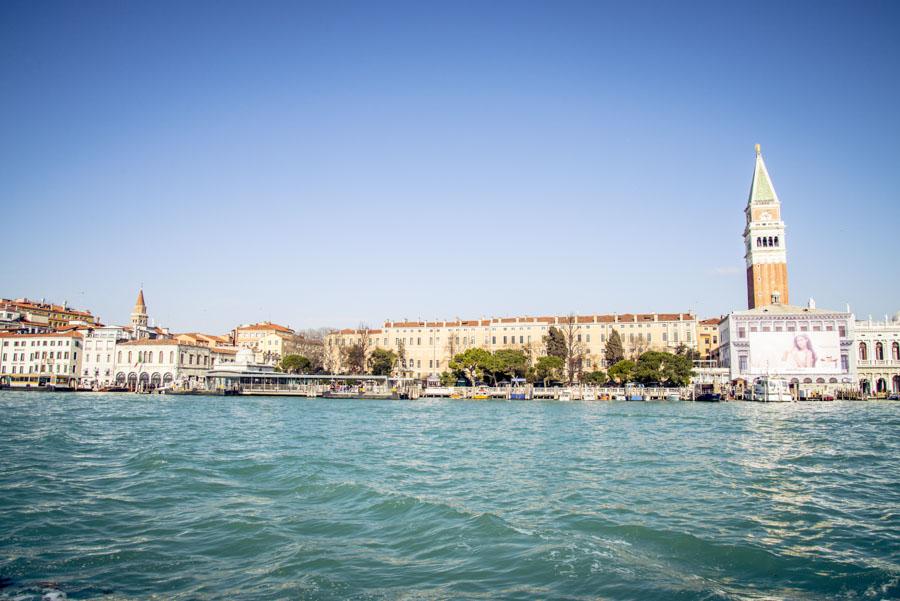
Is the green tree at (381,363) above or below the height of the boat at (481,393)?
above

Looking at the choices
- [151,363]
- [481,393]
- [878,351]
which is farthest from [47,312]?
[878,351]

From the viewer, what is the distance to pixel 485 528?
902cm

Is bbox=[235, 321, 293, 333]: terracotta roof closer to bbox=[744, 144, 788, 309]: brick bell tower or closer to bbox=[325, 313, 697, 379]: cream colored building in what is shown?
bbox=[325, 313, 697, 379]: cream colored building

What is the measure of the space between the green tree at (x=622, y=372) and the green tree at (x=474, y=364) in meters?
11.6

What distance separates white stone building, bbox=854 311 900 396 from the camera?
64875 mm

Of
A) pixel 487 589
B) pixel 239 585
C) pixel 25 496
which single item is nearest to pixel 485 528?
pixel 487 589

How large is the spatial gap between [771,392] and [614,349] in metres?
17.7

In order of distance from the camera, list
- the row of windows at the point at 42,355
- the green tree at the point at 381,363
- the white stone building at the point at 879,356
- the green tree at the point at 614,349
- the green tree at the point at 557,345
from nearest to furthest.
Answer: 1. the white stone building at the point at 879,356
2. the green tree at the point at 557,345
3. the green tree at the point at 614,349
4. the green tree at the point at 381,363
5. the row of windows at the point at 42,355

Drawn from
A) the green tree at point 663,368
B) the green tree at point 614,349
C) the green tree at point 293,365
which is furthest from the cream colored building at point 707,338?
the green tree at point 293,365

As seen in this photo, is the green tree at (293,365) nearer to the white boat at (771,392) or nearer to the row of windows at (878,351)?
the white boat at (771,392)

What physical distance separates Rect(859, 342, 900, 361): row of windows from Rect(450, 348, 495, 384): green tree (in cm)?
3623

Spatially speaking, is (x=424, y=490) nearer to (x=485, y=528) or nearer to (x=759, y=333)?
(x=485, y=528)

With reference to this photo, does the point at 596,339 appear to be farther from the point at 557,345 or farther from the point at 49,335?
the point at 49,335

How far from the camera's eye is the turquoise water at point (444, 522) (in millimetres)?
6730
